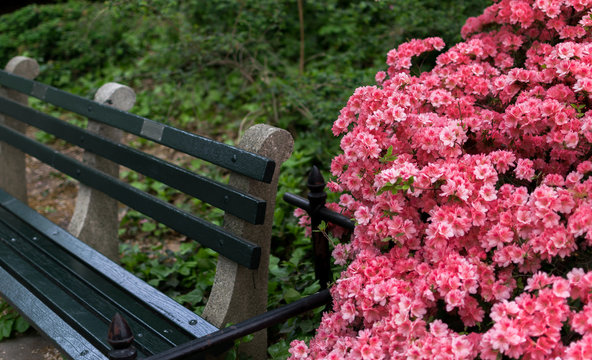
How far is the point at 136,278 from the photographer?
249 centimetres

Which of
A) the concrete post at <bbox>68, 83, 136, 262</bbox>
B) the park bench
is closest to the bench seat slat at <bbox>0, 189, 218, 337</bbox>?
the park bench

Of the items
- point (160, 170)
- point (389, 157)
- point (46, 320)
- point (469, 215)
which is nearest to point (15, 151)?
point (160, 170)

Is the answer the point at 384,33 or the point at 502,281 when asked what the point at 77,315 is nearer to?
the point at 502,281

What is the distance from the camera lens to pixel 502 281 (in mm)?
1642

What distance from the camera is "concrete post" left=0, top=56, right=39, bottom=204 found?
3.91m

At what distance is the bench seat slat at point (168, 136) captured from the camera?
204 centimetres

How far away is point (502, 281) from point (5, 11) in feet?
29.8

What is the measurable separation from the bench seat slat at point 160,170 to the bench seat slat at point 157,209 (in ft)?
0.29

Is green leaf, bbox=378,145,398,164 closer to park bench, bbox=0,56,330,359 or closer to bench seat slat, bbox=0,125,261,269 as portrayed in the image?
park bench, bbox=0,56,330,359

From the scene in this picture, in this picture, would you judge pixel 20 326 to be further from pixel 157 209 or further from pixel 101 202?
pixel 157 209

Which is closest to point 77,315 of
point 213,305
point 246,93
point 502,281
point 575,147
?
point 213,305

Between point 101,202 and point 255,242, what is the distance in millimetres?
1315

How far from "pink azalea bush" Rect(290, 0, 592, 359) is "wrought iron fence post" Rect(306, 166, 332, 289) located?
7cm

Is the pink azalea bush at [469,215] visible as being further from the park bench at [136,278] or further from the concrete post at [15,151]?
the concrete post at [15,151]
